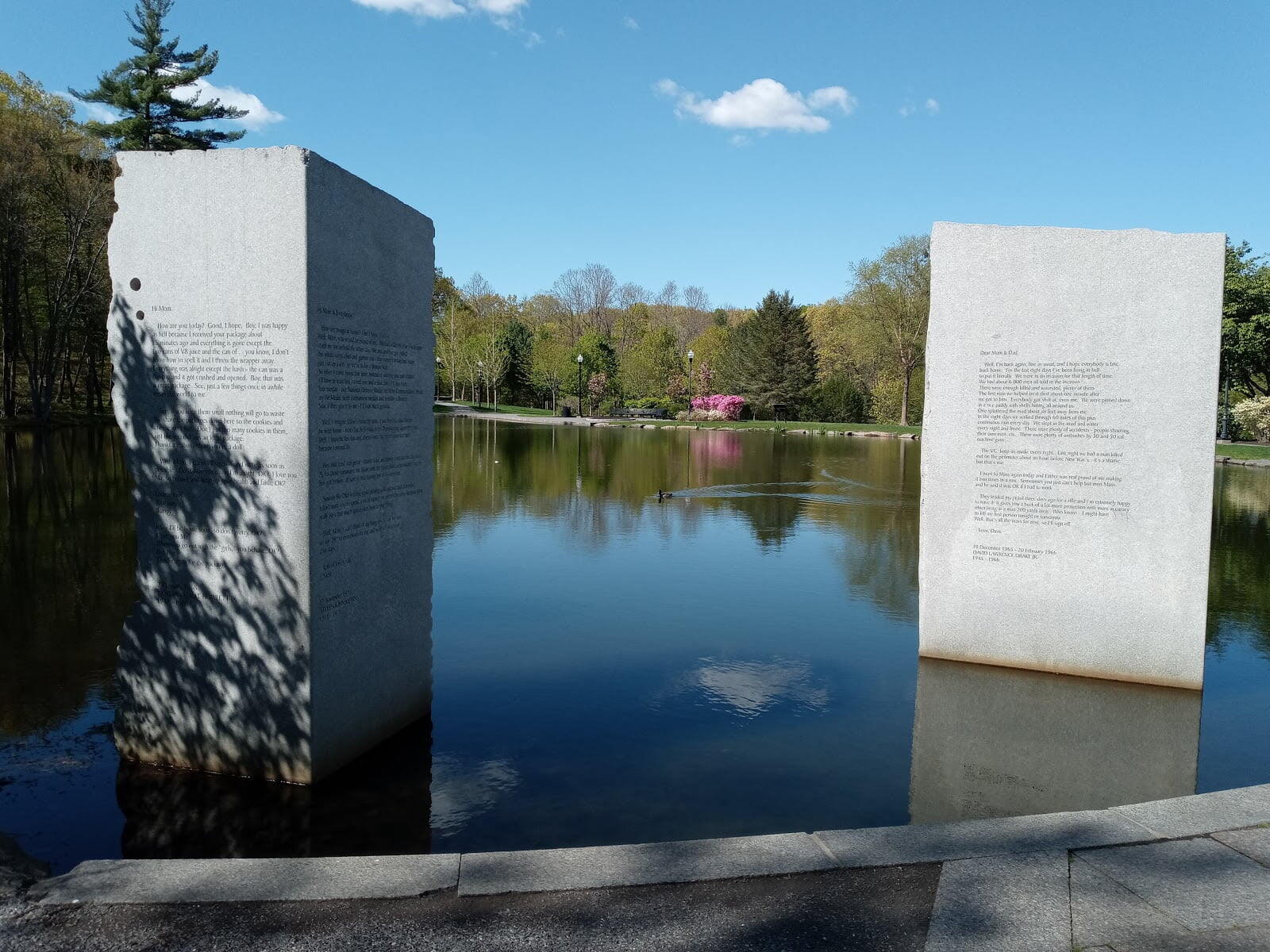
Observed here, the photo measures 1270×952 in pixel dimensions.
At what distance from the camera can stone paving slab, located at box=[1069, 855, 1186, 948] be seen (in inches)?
125

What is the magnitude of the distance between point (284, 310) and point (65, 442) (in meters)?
30.3

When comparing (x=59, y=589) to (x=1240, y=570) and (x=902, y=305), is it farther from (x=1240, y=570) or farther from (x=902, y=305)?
(x=902, y=305)

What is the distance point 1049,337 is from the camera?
715 cm

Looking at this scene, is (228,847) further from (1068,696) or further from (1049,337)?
(1049,337)

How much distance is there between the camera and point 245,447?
5.05 metres

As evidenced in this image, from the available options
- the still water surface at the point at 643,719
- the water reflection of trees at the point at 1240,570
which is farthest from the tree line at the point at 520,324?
the still water surface at the point at 643,719

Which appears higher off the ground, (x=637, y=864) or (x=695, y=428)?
(x=695, y=428)

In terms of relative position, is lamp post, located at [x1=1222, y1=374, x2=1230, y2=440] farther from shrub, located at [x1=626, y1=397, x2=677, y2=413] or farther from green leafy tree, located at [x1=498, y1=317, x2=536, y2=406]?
green leafy tree, located at [x1=498, y1=317, x2=536, y2=406]

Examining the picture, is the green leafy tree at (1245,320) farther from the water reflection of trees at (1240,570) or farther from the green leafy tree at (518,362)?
the green leafy tree at (518,362)


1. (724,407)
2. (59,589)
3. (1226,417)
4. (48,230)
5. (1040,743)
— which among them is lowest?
(1040,743)

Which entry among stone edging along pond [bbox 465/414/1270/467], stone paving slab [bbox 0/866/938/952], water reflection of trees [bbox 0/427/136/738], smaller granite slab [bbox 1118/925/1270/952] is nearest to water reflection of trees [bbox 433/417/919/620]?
water reflection of trees [bbox 0/427/136/738]

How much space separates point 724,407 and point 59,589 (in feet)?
189

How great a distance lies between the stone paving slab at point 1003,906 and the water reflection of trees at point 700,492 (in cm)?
556

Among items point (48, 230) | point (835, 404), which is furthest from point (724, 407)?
point (48, 230)
